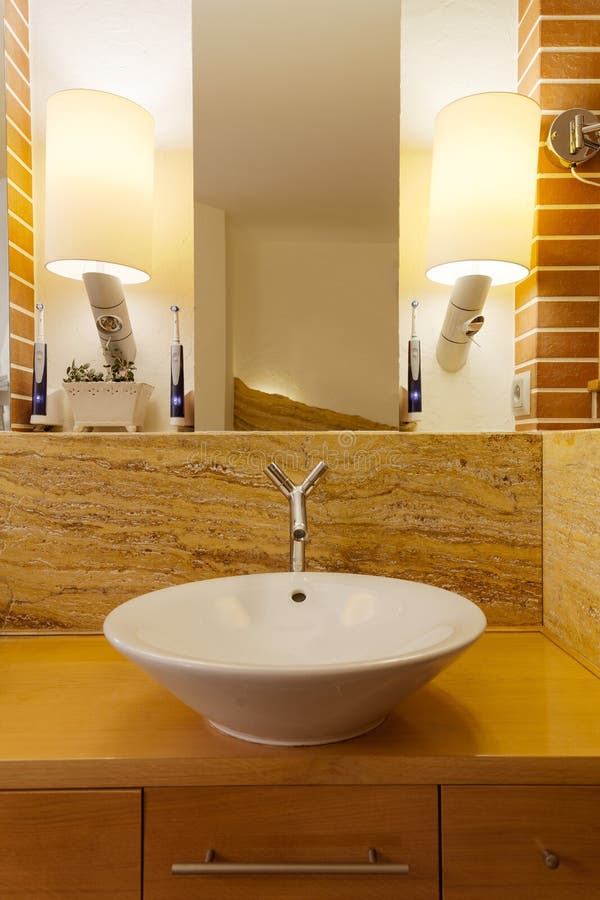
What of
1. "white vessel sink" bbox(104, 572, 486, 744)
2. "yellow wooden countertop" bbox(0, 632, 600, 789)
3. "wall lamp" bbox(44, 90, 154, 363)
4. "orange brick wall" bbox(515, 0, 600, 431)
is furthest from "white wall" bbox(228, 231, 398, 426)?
"yellow wooden countertop" bbox(0, 632, 600, 789)

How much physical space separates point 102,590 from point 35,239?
77cm

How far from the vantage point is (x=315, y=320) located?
49.4 inches

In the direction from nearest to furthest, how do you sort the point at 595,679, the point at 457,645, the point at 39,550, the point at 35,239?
the point at 457,645, the point at 595,679, the point at 39,550, the point at 35,239

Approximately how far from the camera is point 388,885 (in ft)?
2.29

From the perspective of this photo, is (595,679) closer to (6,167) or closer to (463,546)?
(463,546)

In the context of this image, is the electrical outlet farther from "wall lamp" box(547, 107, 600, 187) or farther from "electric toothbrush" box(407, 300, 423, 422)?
"wall lamp" box(547, 107, 600, 187)

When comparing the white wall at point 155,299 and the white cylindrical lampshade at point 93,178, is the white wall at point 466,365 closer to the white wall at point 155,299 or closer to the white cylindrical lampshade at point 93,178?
the white wall at point 155,299

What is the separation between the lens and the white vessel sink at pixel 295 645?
2.01 ft

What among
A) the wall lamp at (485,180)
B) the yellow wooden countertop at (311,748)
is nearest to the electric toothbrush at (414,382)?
the wall lamp at (485,180)

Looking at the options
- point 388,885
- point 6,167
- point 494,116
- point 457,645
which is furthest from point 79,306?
point 388,885

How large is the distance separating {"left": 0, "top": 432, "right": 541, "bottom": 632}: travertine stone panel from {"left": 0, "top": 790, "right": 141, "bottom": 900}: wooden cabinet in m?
0.47

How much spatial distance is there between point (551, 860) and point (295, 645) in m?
0.43

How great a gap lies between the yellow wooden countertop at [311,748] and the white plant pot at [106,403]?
520mm

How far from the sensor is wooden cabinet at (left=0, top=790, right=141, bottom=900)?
694mm
